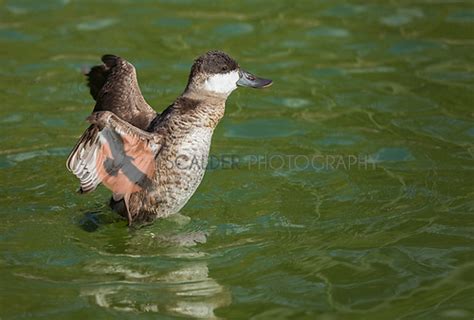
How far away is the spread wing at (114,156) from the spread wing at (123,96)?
23.2 inches

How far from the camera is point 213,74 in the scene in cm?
715

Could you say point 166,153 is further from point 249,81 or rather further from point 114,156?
point 249,81

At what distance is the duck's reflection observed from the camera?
617 cm

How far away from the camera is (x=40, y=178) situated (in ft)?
27.2

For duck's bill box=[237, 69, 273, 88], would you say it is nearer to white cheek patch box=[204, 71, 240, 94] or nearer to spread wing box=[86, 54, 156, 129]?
white cheek patch box=[204, 71, 240, 94]

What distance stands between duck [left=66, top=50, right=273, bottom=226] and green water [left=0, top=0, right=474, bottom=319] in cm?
33

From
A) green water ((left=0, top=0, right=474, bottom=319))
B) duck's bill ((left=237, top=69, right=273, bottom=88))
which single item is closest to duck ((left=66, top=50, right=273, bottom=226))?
duck's bill ((left=237, top=69, right=273, bottom=88))

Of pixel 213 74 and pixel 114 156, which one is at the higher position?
pixel 213 74

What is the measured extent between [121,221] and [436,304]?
276 centimetres

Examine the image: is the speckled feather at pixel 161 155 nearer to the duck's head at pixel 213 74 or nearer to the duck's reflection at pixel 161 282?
the duck's head at pixel 213 74

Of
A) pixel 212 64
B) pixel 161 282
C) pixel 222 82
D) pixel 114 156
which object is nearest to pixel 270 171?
pixel 222 82

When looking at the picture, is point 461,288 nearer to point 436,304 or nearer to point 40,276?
point 436,304

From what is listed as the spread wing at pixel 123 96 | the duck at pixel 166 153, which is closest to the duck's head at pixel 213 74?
the duck at pixel 166 153

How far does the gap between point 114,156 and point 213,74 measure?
971 millimetres
